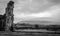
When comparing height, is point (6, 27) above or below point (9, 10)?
below

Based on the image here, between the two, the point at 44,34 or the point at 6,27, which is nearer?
the point at 44,34

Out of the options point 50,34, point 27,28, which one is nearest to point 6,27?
point 27,28

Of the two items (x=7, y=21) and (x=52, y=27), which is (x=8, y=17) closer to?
(x=7, y=21)

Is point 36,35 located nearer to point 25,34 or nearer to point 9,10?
point 25,34

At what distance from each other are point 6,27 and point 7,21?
1.85 feet

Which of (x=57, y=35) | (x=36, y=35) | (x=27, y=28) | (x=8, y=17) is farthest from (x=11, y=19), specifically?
(x=57, y=35)

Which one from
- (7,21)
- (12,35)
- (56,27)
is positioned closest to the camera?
(12,35)

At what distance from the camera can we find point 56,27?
5.42m

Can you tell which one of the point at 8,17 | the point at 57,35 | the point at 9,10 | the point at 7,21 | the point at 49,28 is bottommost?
the point at 57,35

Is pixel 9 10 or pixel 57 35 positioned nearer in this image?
pixel 57 35

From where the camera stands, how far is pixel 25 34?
4.55 metres

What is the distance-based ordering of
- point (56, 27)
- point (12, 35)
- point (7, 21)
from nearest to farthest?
point (12, 35)
point (56, 27)
point (7, 21)

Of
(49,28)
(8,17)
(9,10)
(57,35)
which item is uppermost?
(9,10)

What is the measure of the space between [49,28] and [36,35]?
5.32 feet
